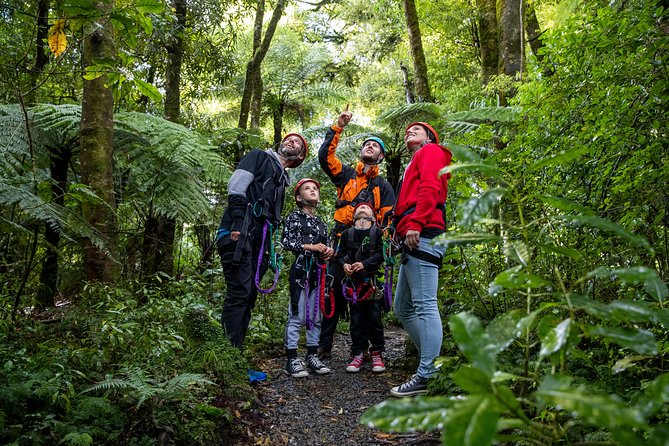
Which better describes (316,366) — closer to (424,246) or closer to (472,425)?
(424,246)

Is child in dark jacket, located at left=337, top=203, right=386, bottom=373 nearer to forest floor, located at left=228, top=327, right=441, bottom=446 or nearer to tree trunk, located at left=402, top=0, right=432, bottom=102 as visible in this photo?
forest floor, located at left=228, top=327, right=441, bottom=446

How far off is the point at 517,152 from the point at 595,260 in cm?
94

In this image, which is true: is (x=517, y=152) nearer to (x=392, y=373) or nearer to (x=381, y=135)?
(x=392, y=373)

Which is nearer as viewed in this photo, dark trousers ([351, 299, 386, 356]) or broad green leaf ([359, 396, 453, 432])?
broad green leaf ([359, 396, 453, 432])

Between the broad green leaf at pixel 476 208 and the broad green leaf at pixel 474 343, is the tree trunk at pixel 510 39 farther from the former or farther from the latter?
the broad green leaf at pixel 474 343

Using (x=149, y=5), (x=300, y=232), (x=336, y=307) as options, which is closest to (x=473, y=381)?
(x=149, y=5)

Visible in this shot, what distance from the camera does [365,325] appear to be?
4.56 metres

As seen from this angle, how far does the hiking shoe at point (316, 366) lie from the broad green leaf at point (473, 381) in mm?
3607

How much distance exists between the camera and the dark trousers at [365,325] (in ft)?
14.7

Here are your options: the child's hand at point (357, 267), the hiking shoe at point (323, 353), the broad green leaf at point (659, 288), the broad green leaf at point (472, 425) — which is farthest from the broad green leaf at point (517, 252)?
the hiking shoe at point (323, 353)

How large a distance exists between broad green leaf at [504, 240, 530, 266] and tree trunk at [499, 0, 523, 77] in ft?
17.1

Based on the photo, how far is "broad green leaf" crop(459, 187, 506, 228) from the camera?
1063 millimetres

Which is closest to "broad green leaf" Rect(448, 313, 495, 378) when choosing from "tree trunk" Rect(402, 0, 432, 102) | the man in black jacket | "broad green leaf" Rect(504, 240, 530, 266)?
"broad green leaf" Rect(504, 240, 530, 266)

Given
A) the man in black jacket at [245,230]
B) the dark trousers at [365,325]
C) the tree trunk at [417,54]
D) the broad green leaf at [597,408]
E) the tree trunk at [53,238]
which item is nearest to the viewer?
the broad green leaf at [597,408]
